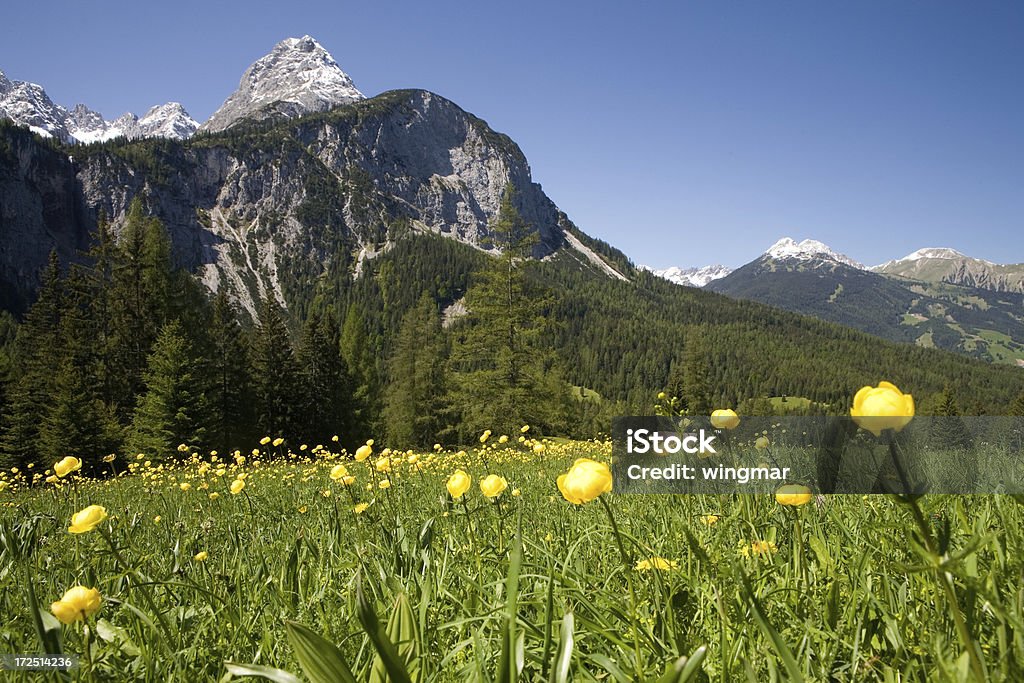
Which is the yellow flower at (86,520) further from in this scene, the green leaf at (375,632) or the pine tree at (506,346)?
the pine tree at (506,346)

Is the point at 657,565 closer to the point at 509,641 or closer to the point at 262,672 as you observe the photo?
the point at 509,641

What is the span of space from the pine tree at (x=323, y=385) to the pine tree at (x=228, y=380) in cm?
451

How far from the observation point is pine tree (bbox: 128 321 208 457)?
21.4 m

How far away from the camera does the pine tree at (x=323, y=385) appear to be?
1395 inches

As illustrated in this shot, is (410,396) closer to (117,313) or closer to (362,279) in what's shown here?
(117,313)

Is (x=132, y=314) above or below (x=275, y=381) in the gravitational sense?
above

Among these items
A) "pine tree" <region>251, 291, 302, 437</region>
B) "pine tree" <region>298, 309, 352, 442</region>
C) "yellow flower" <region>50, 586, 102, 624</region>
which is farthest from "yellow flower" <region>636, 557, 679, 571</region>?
"pine tree" <region>298, 309, 352, 442</region>

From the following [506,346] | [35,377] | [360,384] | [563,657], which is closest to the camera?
[563,657]

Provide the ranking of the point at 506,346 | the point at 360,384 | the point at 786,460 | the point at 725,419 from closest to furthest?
the point at 725,419
the point at 786,460
the point at 506,346
the point at 360,384

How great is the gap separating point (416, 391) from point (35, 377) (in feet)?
64.1

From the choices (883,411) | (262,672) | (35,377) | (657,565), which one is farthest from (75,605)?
(35,377)

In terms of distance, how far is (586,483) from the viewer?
1.24 meters

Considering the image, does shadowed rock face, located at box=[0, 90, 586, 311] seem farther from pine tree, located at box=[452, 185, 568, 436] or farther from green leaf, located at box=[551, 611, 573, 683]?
green leaf, located at box=[551, 611, 573, 683]

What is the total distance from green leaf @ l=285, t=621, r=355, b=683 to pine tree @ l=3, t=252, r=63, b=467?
27306mm
